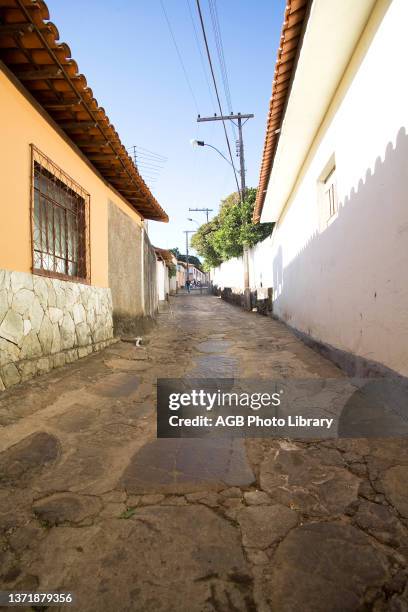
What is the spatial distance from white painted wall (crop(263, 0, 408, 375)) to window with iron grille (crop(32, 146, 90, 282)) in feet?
12.7

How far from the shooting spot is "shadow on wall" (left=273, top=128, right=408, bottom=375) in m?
2.84

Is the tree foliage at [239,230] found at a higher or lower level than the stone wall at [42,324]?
higher

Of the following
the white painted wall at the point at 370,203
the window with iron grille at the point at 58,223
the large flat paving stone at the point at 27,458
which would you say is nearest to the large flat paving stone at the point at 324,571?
the large flat paving stone at the point at 27,458

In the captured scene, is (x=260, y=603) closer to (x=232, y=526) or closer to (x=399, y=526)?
(x=232, y=526)

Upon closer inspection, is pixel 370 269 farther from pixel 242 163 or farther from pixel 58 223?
pixel 242 163

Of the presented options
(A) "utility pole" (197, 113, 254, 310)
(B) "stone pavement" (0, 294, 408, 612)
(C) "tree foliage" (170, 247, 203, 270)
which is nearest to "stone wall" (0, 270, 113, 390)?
(B) "stone pavement" (0, 294, 408, 612)

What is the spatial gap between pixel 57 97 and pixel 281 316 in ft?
24.4

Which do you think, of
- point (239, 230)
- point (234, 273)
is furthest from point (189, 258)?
point (239, 230)

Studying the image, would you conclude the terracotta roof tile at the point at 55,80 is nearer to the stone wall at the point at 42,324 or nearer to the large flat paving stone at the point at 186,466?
the stone wall at the point at 42,324

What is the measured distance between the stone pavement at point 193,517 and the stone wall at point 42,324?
557 mm

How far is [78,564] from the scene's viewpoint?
138 cm

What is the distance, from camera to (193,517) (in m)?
1.68

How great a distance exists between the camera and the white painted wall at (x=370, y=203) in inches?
112

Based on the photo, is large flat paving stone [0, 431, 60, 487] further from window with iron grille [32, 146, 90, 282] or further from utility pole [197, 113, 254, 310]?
utility pole [197, 113, 254, 310]
